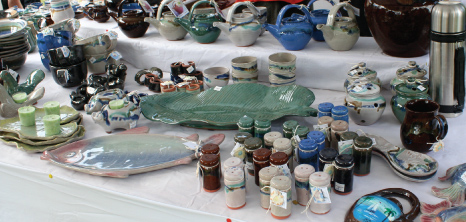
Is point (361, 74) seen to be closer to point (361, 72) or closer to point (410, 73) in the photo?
point (361, 72)

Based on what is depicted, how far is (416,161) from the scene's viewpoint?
110 centimetres

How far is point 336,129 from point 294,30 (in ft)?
1.96

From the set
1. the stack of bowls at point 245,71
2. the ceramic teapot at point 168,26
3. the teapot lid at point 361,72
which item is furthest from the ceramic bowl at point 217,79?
the teapot lid at point 361,72

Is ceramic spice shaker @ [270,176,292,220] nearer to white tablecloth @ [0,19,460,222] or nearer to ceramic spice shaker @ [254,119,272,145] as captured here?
white tablecloth @ [0,19,460,222]

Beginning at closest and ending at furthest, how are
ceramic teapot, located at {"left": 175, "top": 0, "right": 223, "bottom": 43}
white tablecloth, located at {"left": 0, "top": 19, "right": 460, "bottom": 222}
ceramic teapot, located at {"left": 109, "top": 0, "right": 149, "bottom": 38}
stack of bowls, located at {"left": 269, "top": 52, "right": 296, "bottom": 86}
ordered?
white tablecloth, located at {"left": 0, "top": 19, "right": 460, "bottom": 222} < stack of bowls, located at {"left": 269, "top": 52, "right": 296, "bottom": 86} < ceramic teapot, located at {"left": 175, "top": 0, "right": 223, "bottom": 43} < ceramic teapot, located at {"left": 109, "top": 0, "right": 149, "bottom": 38}

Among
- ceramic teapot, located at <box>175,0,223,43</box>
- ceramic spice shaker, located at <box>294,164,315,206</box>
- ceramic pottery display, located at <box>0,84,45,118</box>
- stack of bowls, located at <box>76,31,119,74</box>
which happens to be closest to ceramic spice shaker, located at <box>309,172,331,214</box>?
ceramic spice shaker, located at <box>294,164,315,206</box>

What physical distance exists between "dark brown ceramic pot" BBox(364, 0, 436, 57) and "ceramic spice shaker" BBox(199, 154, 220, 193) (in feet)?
2.59

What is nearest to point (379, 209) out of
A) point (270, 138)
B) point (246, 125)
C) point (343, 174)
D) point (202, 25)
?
point (343, 174)

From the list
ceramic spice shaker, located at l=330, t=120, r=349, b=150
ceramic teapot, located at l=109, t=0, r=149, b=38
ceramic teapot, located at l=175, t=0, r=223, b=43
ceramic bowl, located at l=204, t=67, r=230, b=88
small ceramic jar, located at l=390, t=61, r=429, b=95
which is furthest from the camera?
ceramic teapot, located at l=109, t=0, r=149, b=38

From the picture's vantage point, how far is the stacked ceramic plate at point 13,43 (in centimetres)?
191

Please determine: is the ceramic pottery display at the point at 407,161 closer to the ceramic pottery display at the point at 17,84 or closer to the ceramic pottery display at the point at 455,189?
the ceramic pottery display at the point at 455,189

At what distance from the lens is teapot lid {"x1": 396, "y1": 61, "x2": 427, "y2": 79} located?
138 centimetres

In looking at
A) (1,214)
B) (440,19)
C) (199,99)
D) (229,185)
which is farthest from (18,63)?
(440,19)

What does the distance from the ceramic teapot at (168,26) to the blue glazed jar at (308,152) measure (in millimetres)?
1038
